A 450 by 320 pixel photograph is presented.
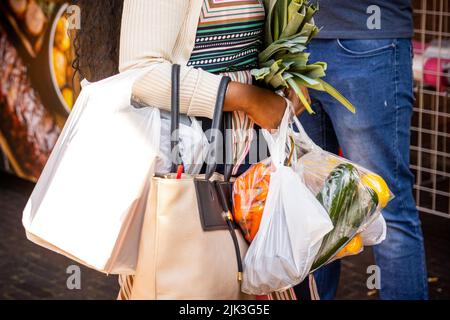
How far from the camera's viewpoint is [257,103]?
2.73 meters

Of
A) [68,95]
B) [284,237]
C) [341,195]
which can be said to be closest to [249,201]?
[284,237]

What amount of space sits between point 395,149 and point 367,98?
248mm

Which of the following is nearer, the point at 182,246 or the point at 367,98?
the point at 182,246

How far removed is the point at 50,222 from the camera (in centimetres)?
250

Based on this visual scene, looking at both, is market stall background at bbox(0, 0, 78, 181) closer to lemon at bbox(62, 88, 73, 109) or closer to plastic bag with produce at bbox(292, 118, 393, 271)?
lemon at bbox(62, 88, 73, 109)

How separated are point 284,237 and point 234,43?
0.64 meters

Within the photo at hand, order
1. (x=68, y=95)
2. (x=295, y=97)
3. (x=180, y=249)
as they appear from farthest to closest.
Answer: (x=68, y=95) → (x=295, y=97) → (x=180, y=249)

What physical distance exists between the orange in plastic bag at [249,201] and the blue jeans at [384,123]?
3.40 ft

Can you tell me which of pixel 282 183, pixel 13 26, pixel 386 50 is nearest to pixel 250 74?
pixel 282 183

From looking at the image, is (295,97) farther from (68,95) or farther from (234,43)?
(68,95)

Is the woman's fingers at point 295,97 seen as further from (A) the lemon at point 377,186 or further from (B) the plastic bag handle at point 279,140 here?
(A) the lemon at point 377,186

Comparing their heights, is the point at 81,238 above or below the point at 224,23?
below
